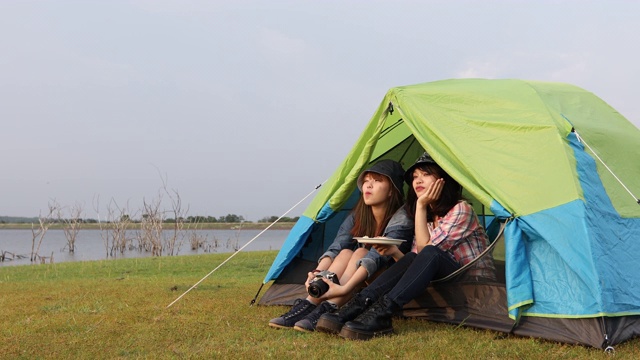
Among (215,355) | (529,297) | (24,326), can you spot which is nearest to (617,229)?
(529,297)

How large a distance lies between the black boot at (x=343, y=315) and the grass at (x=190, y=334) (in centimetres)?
7

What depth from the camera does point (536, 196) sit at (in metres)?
3.97

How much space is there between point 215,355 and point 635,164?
332cm

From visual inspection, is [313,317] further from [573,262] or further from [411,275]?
[573,262]

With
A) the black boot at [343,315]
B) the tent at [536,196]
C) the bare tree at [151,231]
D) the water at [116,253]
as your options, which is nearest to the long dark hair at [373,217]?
the tent at [536,196]

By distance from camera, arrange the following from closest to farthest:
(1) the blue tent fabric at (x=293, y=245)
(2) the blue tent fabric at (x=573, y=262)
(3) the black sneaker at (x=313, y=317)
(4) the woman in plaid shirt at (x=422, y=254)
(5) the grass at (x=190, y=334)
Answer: (5) the grass at (x=190, y=334) → (2) the blue tent fabric at (x=573, y=262) → (4) the woman in plaid shirt at (x=422, y=254) → (3) the black sneaker at (x=313, y=317) → (1) the blue tent fabric at (x=293, y=245)

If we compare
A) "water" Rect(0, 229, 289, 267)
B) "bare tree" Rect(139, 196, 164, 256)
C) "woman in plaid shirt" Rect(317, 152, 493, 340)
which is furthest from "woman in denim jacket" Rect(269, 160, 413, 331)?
"bare tree" Rect(139, 196, 164, 256)

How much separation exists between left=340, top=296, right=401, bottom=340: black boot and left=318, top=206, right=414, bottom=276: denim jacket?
419 millimetres

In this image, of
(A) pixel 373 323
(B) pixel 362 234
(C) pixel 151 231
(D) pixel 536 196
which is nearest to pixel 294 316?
(A) pixel 373 323

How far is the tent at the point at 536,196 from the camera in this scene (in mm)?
3756

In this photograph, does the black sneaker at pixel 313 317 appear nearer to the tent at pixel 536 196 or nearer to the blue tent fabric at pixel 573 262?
the tent at pixel 536 196

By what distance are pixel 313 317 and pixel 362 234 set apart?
2.89ft

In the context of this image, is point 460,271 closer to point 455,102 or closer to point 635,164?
point 455,102

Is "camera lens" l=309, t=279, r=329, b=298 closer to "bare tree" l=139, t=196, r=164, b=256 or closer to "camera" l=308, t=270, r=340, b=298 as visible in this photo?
"camera" l=308, t=270, r=340, b=298
